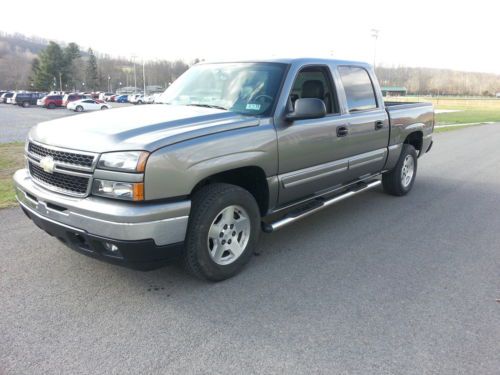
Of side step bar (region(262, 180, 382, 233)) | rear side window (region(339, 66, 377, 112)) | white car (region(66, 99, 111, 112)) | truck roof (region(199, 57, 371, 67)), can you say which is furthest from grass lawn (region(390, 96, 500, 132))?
white car (region(66, 99, 111, 112))

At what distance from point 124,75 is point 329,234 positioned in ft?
529

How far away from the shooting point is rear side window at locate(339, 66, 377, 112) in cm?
505

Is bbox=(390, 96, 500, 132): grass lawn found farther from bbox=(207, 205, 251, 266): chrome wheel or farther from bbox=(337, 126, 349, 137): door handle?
bbox=(207, 205, 251, 266): chrome wheel

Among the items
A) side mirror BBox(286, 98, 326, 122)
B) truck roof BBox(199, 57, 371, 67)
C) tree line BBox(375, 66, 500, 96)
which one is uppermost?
tree line BBox(375, 66, 500, 96)

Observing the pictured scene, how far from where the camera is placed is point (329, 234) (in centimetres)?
498

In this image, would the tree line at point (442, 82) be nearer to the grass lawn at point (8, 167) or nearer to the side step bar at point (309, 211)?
Result: the grass lawn at point (8, 167)

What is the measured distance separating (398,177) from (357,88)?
1903 mm

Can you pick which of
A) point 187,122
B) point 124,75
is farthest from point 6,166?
point 124,75

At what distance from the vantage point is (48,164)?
3381 millimetres

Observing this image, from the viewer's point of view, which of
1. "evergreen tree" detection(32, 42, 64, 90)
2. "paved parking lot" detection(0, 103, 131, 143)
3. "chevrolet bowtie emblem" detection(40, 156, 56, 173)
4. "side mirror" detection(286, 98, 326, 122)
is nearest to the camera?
"chevrolet bowtie emblem" detection(40, 156, 56, 173)

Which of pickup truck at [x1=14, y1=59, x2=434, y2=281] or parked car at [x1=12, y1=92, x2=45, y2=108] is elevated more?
parked car at [x1=12, y1=92, x2=45, y2=108]

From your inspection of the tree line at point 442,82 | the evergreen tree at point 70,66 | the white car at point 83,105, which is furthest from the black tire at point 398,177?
the tree line at point 442,82

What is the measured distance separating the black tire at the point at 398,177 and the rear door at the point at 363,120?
68 cm

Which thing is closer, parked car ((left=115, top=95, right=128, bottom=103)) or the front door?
the front door
